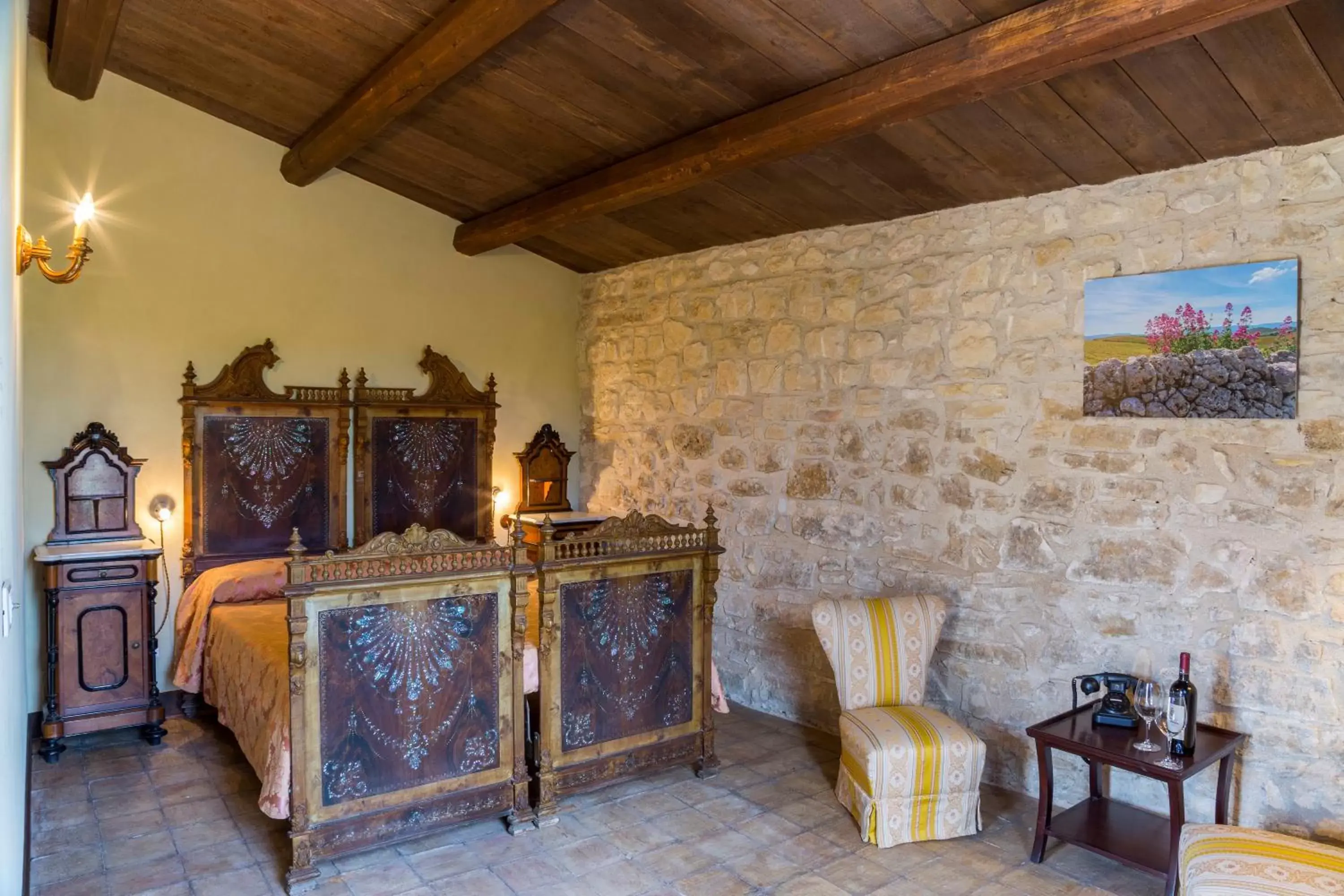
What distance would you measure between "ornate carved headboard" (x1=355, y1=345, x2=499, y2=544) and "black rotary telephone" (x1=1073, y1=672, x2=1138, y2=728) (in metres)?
3.86

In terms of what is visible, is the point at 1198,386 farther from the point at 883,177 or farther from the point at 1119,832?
the point at 1119,832

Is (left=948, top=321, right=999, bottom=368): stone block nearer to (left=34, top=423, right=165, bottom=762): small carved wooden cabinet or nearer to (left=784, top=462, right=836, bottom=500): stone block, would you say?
(left=784, top=462, right=836, bottom=500): stone block

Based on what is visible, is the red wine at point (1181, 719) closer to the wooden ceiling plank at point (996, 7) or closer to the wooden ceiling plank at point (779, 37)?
the wooden ceiling plank at point (996, 7)

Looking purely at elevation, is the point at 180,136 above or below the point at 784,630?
above

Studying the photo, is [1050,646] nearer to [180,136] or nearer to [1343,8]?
[1343,8]

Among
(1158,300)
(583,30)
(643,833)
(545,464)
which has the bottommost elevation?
(643,833)

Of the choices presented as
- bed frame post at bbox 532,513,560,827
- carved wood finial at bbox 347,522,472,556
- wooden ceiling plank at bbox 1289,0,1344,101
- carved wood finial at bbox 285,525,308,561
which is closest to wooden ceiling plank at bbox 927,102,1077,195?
wooden ceiling plank at bbox 1289,0,1344,101

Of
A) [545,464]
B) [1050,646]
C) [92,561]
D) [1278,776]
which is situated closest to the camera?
[1278,776]

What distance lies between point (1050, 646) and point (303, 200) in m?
4.83

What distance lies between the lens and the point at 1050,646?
370cm

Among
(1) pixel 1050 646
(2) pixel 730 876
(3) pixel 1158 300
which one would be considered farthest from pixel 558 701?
(3) pixel 1158 300

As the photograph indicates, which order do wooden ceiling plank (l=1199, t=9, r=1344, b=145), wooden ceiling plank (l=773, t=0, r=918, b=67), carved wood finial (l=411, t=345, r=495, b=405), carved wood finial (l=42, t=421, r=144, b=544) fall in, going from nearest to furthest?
wooden ceiling plank (l=1199, t=9, r=1344, b=145) < wooden ceiling plank (l=773, t=0, r=918, b=67) < carved wood finial (l=42, t=421, r=144, b=544) < carved wood finial (l=411, t=345, r=495, b=405)

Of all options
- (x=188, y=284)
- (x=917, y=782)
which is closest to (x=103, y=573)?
(x=188, y=284)

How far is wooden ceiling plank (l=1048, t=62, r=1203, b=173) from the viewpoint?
293 cm
